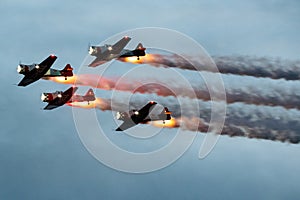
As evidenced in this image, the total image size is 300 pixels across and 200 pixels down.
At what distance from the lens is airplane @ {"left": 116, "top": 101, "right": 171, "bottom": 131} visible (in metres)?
93.6

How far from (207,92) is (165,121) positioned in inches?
357

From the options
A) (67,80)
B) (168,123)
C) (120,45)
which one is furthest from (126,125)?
(120,45)

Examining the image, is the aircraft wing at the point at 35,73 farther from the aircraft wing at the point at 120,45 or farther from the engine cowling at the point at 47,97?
the aircraft wing at the point at 120,45

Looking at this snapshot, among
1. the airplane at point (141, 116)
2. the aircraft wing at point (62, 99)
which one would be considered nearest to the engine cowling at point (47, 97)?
the aircraft wing at point (62, 99)

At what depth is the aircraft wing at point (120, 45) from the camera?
93062mm

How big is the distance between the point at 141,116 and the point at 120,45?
1151cm

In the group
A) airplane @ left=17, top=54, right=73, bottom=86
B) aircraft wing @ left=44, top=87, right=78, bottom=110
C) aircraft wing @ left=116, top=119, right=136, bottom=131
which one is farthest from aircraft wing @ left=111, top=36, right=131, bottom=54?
aircraft wing @ left=116, top=119, right=136, bottom=131

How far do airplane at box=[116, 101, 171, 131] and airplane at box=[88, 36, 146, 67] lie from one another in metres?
8.09

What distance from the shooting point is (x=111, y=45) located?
93.8m

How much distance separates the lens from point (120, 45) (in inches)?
3671

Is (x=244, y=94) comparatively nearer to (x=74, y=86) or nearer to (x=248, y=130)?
(x=248, y=130)

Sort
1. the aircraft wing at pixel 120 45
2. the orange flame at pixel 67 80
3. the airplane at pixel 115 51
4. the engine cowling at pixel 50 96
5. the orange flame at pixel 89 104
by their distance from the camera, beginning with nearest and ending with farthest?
the aircraft wing at pixel 120 45
the airplane at pixel 115 51
the engine cowling at pixel 50 96
the orange flame at pixel 67 80
the orange flame at pixel 89 104

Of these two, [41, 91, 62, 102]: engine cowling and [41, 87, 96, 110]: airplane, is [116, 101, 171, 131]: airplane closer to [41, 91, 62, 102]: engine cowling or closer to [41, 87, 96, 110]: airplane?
[41, 87, 96, 110]: airplane

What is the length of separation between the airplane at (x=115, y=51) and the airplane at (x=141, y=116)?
26.5 feet
